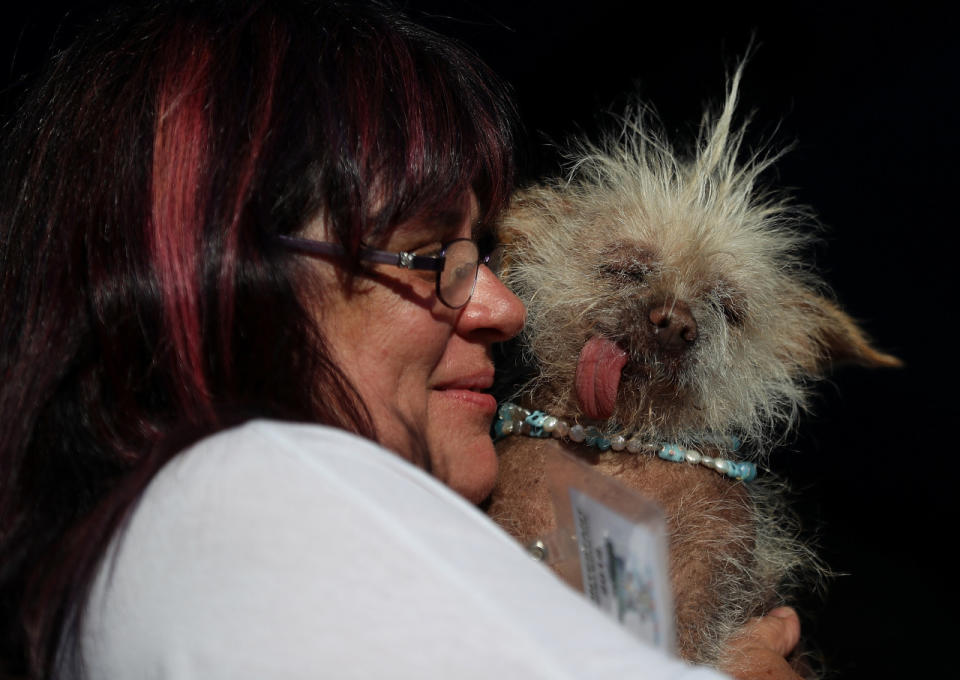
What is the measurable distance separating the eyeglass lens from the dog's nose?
1.27ft

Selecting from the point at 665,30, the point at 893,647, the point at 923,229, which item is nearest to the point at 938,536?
the point at 893,647

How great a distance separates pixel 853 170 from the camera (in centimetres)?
236

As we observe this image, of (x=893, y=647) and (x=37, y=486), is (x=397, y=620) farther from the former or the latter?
(x=893, y=647)

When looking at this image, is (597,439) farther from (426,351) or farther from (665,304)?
(426,351)

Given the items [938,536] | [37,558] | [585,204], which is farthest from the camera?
[938,536]

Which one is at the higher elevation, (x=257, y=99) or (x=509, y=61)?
(x=257, y=99)

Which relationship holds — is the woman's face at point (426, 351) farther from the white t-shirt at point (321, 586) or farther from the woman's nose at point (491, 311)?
the white t-shirt at point (321, 586)

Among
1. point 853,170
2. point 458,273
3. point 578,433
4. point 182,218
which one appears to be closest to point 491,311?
point 458,273

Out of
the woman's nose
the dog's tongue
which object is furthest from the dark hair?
the dog's tongue

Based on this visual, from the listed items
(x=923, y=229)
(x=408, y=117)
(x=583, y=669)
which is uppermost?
(x=408, y=117)

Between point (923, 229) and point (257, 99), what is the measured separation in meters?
2.18

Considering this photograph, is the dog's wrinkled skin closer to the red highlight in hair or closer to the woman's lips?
the woman's lips

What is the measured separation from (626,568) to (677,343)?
670 mm

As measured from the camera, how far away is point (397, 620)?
57cm
